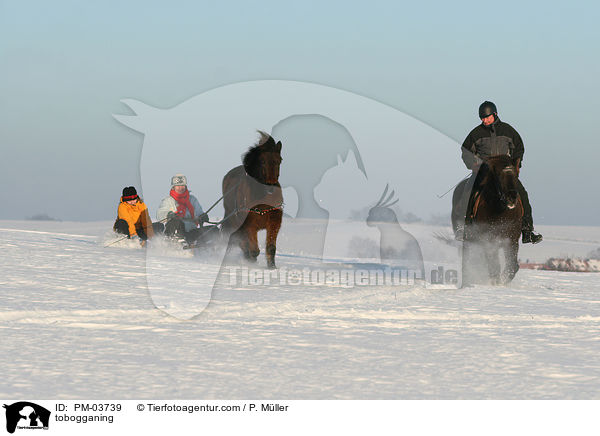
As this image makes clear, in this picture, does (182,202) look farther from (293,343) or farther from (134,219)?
(293,343)

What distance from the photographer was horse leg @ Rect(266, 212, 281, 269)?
38.0ft

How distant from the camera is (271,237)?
38.4 ft

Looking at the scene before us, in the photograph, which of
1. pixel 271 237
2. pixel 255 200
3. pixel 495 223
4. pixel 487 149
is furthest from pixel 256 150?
pixel 495 223

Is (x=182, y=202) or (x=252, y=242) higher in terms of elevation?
(x=182, y=202)

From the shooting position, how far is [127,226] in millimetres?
14039

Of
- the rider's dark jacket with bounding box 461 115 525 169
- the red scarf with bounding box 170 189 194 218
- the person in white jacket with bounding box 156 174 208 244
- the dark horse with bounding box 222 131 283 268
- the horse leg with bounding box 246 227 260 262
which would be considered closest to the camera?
the rider's dark jacket with bounding box 461 115 525 169

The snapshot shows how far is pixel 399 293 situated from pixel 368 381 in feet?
16.1

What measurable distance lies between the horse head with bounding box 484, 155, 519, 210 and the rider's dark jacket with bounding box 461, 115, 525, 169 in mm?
192

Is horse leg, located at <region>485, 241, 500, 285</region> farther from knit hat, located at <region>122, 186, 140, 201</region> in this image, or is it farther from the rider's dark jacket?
knit hat, located at <region>122, 186, 140, 201</region>

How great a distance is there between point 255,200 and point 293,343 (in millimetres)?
5930

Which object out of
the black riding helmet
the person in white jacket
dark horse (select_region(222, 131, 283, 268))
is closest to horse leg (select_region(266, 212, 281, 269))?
dark horse (select_region(222, 131, 283, 268))

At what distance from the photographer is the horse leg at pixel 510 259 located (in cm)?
1059
